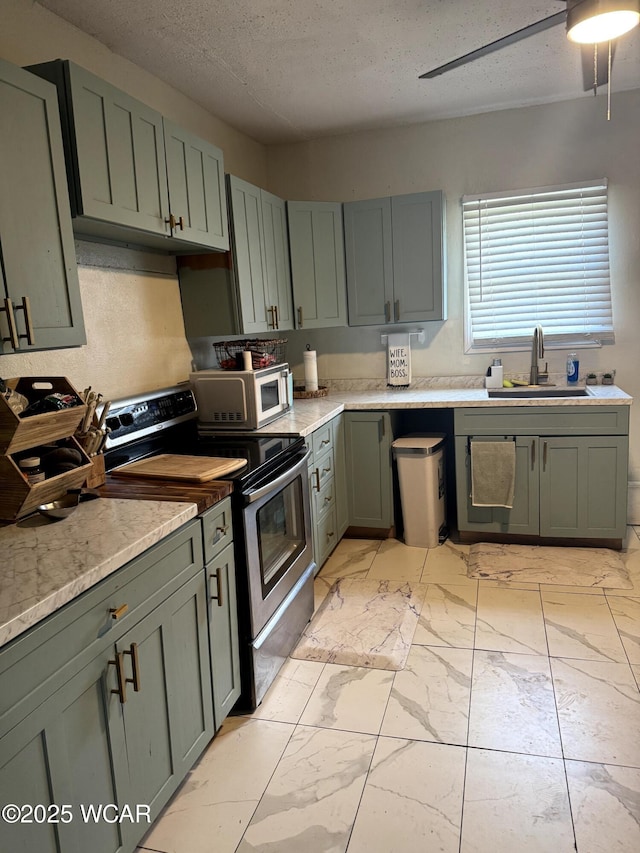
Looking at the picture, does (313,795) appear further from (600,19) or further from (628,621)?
(600,19)

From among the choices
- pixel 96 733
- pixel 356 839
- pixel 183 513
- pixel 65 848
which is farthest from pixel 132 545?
pixel 356 839

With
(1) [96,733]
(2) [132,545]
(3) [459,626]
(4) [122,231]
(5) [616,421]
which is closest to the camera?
(1) [96,733]

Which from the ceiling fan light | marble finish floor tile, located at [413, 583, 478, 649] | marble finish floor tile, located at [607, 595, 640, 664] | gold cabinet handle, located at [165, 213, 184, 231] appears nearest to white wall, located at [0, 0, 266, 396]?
gold cabinet handle, located at [165, 213, 184, 231]

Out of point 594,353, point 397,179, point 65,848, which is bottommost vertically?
point 65,848

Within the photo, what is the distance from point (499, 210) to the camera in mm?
3988

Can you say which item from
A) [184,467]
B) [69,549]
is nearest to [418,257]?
[184,467]

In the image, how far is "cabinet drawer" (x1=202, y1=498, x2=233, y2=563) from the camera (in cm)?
194

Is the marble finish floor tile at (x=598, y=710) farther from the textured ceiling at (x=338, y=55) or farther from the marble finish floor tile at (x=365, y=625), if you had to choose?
the textured ceiling at (x=338, y=55)

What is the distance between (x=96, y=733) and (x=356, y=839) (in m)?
0.81

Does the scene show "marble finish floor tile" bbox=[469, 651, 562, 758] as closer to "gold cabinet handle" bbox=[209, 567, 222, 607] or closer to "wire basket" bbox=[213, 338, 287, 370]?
"gold cabinet handle" bbox=[209, 567, 222, 607]

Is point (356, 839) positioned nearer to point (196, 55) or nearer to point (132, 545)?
point (132, 545)

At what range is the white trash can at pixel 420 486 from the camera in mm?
3678

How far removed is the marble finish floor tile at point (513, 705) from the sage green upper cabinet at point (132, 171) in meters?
2.16

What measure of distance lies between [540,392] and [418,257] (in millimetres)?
1139
